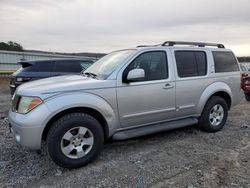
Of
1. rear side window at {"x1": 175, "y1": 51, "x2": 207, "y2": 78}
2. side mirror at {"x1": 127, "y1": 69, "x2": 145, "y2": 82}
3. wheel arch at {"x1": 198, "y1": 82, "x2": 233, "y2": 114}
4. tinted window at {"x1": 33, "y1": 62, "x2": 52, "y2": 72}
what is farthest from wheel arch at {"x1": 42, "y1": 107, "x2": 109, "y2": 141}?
tinted window at {"x1": 33, "y1": 62, "x2": 52, "y2": 72}

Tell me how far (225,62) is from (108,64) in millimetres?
2762

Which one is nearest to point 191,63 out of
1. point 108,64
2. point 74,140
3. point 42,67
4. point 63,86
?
point 108,64

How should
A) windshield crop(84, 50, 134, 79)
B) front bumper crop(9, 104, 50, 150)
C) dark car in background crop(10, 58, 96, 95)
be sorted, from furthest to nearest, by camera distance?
dark car in background crop(10, 58, 96, 95) < windshield crop(84, 50, 134, 79) < front bumper crop(9, 104, 50, 150)

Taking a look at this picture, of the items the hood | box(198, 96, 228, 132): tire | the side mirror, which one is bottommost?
box(198, 96, 228, 132): tire

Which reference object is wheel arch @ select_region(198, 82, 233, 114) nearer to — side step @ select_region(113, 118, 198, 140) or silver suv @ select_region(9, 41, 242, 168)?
silver suv @ select_region(9, 41, 242, 168)

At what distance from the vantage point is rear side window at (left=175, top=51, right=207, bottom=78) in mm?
5156

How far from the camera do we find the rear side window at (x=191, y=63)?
5156mm

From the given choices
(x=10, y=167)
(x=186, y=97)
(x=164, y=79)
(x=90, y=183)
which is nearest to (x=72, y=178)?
(x=90, y=183)

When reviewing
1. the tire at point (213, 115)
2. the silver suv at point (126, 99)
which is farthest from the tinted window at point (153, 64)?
the tire at point (213, 115)

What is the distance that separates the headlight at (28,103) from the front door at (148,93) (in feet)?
4.16

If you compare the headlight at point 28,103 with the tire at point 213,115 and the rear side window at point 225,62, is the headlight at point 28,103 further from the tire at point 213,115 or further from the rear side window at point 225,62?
the rear side window at point 225,62

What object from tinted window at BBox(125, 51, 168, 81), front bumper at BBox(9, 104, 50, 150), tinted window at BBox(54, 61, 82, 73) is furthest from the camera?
tinted window at BBox(54, 61, 82, 73)

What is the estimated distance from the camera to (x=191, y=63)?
5363 mm

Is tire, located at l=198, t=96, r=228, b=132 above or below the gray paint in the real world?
below
